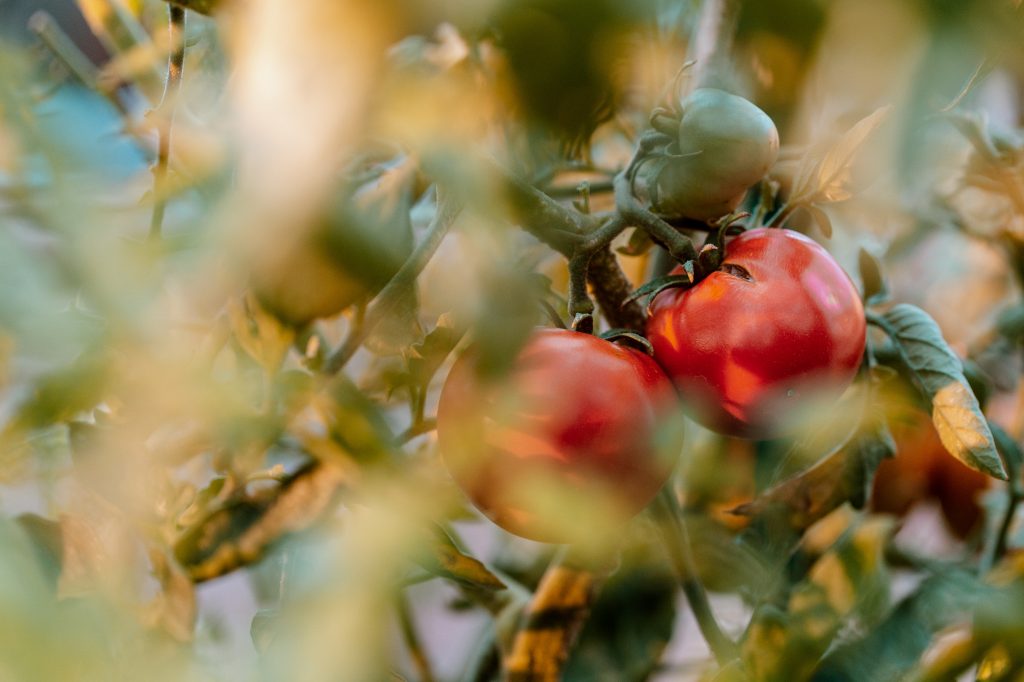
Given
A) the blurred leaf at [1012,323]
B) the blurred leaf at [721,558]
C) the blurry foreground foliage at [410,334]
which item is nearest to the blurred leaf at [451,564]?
the blurry foreground foliage at [410,334]

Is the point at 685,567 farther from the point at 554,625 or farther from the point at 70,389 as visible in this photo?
the point at 70,389

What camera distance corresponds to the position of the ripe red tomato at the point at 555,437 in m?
0.27

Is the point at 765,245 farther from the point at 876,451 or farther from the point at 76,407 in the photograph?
the point at 76,407

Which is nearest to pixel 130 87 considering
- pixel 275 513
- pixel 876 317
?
pixel 275 513

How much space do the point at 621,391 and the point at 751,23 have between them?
7.0 inches

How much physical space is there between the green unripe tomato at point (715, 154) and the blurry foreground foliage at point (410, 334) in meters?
Answer: 0.02

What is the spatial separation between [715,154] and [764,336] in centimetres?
7

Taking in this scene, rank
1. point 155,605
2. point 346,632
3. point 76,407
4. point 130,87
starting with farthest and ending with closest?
point 130,87, point 155,605, point 76,407, point 346,632

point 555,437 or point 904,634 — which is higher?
point 555,437

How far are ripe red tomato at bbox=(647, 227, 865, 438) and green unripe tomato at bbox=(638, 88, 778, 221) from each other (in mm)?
29

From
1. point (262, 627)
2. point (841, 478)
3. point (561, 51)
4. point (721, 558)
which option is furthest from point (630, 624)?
point (561, 51)

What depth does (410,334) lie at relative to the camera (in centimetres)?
29

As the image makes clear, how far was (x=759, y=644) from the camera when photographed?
0.39 meters

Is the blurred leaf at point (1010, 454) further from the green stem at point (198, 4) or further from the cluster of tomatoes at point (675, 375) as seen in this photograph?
the green stem at point (198, 4)
